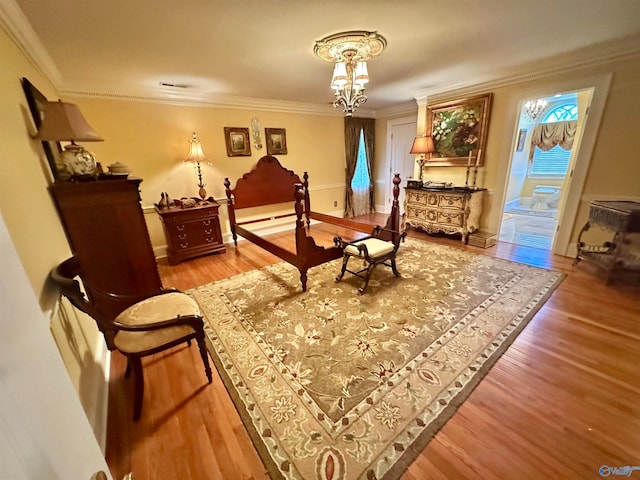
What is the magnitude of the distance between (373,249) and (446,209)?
86.0 inches

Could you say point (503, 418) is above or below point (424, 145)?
below

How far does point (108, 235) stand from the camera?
2.09 m

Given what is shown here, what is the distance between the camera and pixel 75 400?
517 mm

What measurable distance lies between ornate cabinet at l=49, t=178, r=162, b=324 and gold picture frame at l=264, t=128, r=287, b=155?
299 centimetres

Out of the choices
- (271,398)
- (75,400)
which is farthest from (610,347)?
(75,400)

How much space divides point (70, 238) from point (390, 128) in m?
5.85

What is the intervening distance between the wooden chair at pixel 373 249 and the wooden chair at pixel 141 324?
5.46 ft

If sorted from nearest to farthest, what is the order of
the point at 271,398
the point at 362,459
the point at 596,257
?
the point at 362,459
the point at 271,398
the point at 596,257

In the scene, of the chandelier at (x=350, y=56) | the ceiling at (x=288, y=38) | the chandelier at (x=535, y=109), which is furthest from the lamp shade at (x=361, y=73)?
the chandelier at (x=535, y=109)

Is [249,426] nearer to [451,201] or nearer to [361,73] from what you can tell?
[361,73]

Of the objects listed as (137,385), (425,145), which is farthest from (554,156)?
(137,385)

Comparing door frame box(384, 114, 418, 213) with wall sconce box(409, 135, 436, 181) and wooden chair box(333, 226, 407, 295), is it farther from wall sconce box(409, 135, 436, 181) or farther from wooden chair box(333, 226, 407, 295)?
wooden chair box(333, 226, 407, 295)

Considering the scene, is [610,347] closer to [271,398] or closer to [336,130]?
[271,398]

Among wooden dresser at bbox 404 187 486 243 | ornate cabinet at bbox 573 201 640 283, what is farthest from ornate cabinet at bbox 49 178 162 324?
ornate cabinet at bbox 573 201 640 283
